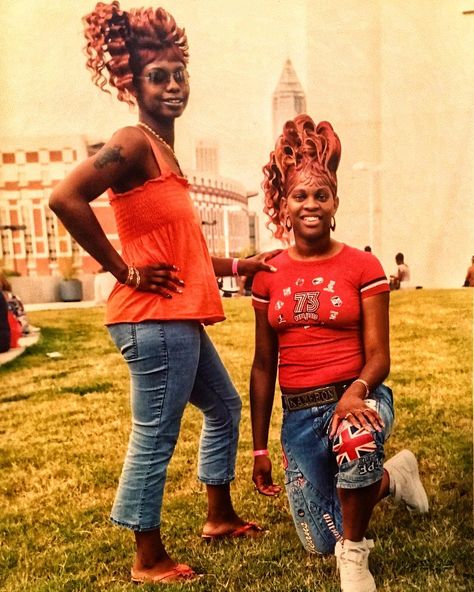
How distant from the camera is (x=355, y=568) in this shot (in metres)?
1.86

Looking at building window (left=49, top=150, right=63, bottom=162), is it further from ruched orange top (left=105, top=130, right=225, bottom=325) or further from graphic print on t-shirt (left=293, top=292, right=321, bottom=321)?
graphic print on t-shirt (left=293, top=292, right=321, bottom=321)

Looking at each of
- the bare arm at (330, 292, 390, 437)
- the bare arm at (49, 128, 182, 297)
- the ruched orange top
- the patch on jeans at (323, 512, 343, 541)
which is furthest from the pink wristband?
the patch on jeans at (323, 512, 343, 541)

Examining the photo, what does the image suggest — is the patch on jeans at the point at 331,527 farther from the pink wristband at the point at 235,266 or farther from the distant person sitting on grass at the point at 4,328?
the distant person sitting on grass at the point at 4,328

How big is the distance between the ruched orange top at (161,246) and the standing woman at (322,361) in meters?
0.31

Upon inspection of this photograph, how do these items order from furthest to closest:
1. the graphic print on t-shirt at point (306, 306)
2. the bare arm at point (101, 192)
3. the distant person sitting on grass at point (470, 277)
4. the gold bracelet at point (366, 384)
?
the distant person sitting on grass at point (470, 277), the graphic print on t-shirt at point (306, 306), the gold bracelet at point (366, 384), the bare arm at point (101, 192)

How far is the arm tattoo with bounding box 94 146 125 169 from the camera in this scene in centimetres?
177

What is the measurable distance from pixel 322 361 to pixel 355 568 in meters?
0.65

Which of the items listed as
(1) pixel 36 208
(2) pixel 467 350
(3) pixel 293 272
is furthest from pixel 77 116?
(2) pixel 467 350

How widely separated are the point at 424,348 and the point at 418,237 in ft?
1.60

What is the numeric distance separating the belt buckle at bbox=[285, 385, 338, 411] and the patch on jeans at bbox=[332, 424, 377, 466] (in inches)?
8.0

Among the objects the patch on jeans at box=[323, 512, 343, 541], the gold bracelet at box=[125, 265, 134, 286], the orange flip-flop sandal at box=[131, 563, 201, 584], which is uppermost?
the gold bracelet at box=[125, 265, 134, 286]

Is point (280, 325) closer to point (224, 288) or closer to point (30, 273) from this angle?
point (224, 288)

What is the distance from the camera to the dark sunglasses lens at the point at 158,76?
1921 millimetres

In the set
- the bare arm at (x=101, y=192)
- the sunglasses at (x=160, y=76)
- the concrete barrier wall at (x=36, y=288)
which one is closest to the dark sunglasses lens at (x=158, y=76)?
the sunglasses at (x=160, y=76)
